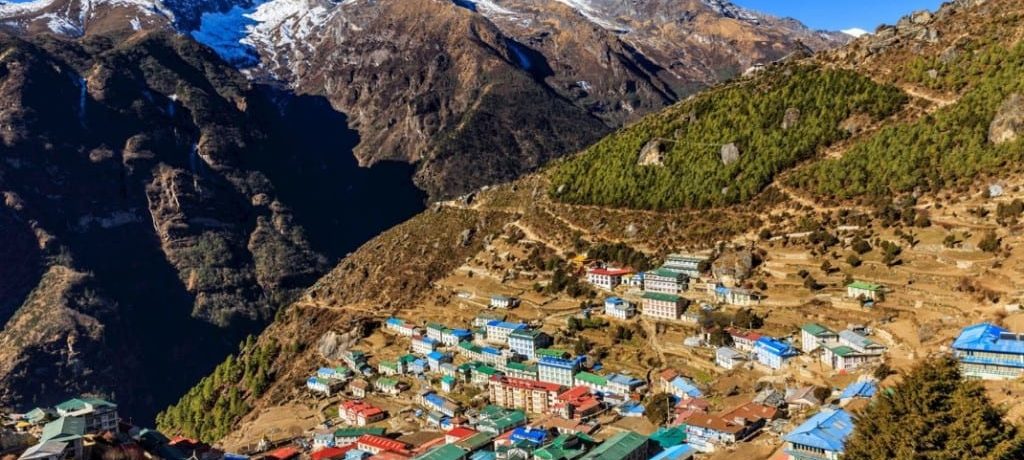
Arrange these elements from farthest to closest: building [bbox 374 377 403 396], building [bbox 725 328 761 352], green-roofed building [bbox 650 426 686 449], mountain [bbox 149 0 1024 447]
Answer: building [bbox 374 377 403 396]
mountain [bbox 149 0 1024 447]
building [bbox 725 328 761 352]
green-roofed building [bbox 650 426 686 449]

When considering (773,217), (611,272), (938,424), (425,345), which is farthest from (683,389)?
(425,345)

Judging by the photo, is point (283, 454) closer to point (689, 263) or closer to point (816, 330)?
point (689, 263)

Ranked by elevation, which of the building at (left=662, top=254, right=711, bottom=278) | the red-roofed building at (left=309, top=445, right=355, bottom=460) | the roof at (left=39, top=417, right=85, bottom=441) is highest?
the building at (left=662, top=254, right=711, bottom=278)

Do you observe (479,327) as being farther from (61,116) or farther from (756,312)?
(61,116)

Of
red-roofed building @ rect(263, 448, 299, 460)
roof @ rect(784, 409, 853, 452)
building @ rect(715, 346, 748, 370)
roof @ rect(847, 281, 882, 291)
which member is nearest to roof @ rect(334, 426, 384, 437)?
red-roofed building @ rect(263, 448, 299, 460)

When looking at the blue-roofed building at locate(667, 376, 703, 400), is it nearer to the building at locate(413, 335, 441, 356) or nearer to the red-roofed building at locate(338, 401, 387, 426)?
the red-roofed building at locate(338, 401, 387, 426)

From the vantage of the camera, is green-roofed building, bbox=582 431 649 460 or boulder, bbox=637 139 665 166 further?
boulder, bbox=637 139 665 166

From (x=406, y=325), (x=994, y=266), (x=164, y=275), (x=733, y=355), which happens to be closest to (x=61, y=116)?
(x=164, y=275)
